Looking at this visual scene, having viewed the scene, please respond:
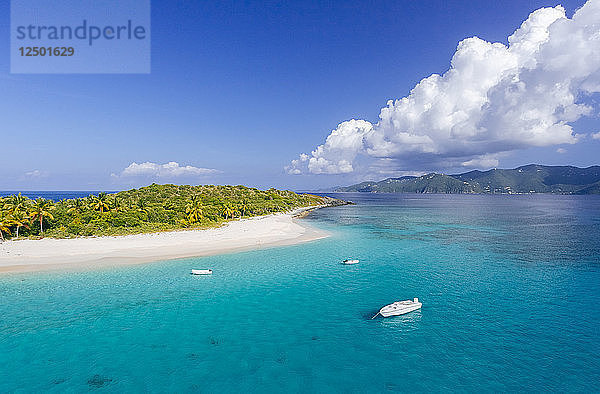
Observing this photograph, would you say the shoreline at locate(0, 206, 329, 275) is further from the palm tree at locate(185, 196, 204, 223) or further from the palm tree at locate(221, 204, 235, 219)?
the palm tree at locate(221, 204, 235, 219)

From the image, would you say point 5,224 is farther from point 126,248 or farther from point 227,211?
point 227,211

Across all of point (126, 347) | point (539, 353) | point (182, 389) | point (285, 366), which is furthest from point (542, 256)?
point (126, 347)

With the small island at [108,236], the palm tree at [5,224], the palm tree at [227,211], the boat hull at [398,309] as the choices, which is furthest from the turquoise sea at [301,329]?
the palm tree at [227,211]

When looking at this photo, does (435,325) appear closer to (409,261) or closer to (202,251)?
(409,261)

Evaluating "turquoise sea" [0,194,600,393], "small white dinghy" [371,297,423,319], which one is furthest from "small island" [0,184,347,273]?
"small white dinghy" [371,297,423,319]

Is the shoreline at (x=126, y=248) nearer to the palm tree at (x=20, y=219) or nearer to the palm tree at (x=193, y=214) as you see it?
the palm tree at (x=20, y=219)
